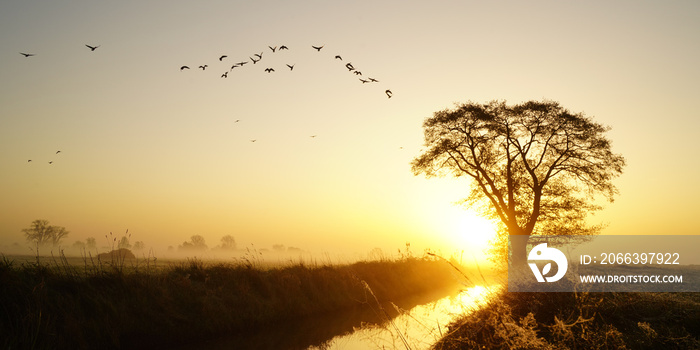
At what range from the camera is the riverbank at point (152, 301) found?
36.7 ft

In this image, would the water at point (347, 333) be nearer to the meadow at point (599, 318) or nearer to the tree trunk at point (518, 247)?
the meadow at point (599, 318)

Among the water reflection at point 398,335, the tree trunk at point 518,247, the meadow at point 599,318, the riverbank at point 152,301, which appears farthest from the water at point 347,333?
the tree trunk at point 518,247

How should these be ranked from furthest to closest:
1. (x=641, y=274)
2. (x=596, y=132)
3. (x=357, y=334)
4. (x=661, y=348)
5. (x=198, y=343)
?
(x=596, y=132)
(x=641, y=274)
(x=357, y=334)
(x=198, y=343)
(x=661, y=348)

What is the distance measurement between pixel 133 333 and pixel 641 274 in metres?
21.3

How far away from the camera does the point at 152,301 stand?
47.7 ft

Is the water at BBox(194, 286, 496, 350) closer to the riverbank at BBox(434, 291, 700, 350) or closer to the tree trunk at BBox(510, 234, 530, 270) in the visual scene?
the riverbank at BBox(434, 291, 700, 350)

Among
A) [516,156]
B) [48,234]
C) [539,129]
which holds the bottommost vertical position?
[48,234]

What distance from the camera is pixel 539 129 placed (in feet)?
81.1

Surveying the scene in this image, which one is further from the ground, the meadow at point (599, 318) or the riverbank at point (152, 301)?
the meadow at point (599, 318)

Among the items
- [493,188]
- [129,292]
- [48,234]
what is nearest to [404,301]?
[493,188]

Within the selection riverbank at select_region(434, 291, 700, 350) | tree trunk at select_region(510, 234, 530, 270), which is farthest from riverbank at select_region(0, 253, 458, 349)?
tree trunk at select_region(510, 234, 530, 270)

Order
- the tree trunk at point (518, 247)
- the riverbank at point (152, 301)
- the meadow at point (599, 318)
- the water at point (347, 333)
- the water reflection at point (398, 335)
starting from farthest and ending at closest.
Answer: the tree trunk at point (518, 247) < the water at point (347, 333) < the water reflection at point (398, 335) < the riverbank at point (152, 301) < the meadow at point (599, 318)

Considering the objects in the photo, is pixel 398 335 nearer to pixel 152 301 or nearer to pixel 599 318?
pixel 599 318

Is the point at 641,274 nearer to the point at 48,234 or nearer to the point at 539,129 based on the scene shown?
the point at 539,129
